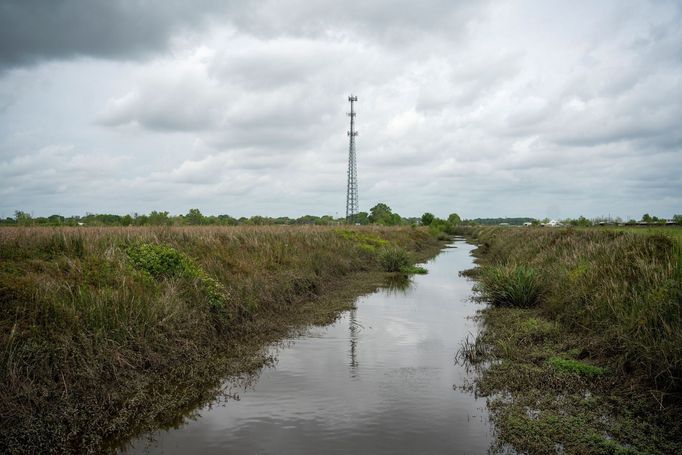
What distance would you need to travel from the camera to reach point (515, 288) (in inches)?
601

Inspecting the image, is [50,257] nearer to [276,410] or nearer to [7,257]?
[7,257]

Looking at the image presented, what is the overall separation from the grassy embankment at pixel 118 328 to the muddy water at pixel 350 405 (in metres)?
0.76

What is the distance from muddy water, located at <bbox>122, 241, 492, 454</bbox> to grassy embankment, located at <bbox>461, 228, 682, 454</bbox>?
2.23 ft

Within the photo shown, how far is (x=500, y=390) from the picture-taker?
8195 mm

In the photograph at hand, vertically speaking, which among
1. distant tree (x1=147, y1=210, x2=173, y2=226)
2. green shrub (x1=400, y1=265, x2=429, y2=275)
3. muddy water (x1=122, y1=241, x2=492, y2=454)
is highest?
distant tree (x1=147, y1=210, x2=173, y2=226)

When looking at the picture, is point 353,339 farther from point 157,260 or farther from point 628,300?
point 628,300

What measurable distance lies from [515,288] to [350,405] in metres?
9.30

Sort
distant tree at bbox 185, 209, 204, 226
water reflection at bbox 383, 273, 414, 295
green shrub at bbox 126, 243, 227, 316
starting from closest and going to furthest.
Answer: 1. green shrub at bbox 126, 243, 227, 316
2. water reflection at bbox 383, 273, 414, 295
3. distant tree at bbox 185, 209, 204, 226

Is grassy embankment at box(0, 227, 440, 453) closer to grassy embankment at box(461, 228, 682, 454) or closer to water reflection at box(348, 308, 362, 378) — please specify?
water reflection at box(348, 308, 362, 378)

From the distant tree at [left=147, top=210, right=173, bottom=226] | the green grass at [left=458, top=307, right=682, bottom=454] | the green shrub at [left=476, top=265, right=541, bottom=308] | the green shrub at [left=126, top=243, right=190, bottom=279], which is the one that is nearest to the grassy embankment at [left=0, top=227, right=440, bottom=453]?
the green shrub at [left=126, top=243, right=190, bottom=279]

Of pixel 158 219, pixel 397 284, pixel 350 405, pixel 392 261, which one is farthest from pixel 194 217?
pixel 350 405

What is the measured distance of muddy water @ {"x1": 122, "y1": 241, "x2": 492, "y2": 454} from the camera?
646 centimetres

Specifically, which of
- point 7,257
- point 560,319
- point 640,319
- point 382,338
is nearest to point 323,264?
point 382,338

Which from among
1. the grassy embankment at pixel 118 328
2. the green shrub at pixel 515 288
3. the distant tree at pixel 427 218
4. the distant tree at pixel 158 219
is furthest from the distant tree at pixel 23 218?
the distant tree at pixel 427 218
